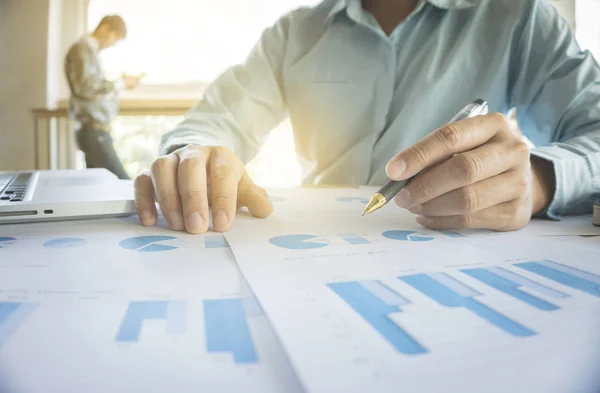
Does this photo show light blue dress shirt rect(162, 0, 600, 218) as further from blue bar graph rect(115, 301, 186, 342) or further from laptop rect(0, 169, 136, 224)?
blue bar graph rect(115, 301, 186, 342)

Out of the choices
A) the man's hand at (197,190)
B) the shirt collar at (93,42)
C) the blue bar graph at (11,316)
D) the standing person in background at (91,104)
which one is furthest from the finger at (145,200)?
the shirt collar at (93,42)

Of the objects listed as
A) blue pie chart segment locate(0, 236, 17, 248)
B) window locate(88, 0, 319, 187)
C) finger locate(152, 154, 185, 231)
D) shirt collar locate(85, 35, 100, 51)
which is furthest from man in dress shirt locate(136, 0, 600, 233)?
shirt collar locate(85, 35, 100, 51)

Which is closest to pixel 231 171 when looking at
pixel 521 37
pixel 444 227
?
pixel 444 227

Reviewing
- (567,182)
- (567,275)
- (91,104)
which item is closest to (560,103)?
(567,182)

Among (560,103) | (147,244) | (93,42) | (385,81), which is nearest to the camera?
(147,244)

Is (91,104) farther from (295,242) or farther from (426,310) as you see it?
(426,310)

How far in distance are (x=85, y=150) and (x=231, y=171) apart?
1.71 m

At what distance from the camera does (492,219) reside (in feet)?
1.32

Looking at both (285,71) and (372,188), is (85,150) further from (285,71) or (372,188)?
(372,188)

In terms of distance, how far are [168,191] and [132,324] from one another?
0.79 ft

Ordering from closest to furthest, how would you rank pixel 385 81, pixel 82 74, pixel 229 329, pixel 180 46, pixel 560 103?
pixel 229 329 → pixel 560 103 → pixel 385 81 → pixel 82 74 → pixel 180 46

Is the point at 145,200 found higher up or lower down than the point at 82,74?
lower down

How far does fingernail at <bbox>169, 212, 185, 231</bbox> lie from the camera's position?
410 mm

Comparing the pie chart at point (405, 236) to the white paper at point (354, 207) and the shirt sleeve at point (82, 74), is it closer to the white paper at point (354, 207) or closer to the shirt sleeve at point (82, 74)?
the white paper at point (354, 207)
